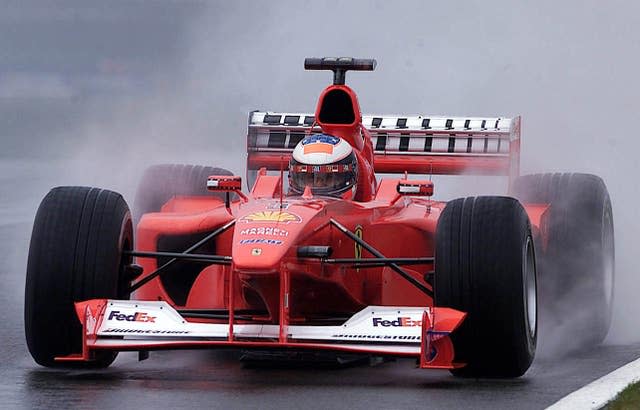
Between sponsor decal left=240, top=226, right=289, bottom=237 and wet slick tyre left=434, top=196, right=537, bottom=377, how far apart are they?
959 millimetres

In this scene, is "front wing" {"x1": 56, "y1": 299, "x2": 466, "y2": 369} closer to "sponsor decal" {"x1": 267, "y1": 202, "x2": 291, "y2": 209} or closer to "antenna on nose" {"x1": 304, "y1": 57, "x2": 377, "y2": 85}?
"sponsor decal" {"x1": 267, "y1": 202, "x2": 291, "y2": 209}

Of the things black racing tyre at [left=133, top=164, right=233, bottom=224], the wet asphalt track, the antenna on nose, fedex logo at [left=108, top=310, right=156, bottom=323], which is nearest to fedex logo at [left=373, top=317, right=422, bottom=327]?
the wet asphalt track

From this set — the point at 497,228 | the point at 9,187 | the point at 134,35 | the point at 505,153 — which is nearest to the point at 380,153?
the point at 505,153

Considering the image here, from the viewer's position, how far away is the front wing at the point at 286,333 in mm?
10641

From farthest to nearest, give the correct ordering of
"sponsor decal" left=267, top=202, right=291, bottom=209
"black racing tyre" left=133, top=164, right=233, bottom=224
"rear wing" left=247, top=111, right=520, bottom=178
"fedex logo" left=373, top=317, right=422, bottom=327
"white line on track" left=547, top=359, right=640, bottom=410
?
"rear wing" left=247, top=111, right=520, bottom=178
"black racing tyre" left=133, top=164, right=233, bottom=224
"sponsor decal" left=267, top=202, right=291, bottom=209
"fedex logo" left=373, top=317, right=422, bottom=327
"white line on track" left=547, top=359, right=640, bottom=410

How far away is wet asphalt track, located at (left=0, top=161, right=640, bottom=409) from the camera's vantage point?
9859 mm

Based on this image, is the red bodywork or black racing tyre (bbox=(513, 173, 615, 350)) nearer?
the red bodywork

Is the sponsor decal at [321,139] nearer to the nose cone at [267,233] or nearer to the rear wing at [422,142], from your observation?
the nose cone at [267,233]

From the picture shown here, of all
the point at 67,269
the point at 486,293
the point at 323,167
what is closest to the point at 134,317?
the point at 67,269

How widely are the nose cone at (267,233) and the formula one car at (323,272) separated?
0.01m

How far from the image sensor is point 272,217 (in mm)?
11258

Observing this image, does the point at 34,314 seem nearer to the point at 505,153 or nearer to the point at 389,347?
the point at 389,347

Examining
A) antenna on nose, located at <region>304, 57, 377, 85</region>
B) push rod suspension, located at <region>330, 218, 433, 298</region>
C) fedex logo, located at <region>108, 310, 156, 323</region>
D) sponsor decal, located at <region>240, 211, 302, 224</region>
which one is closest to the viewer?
fedex logo, located at <region>108, 310, 156, 323</region>

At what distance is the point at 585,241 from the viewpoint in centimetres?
1390
